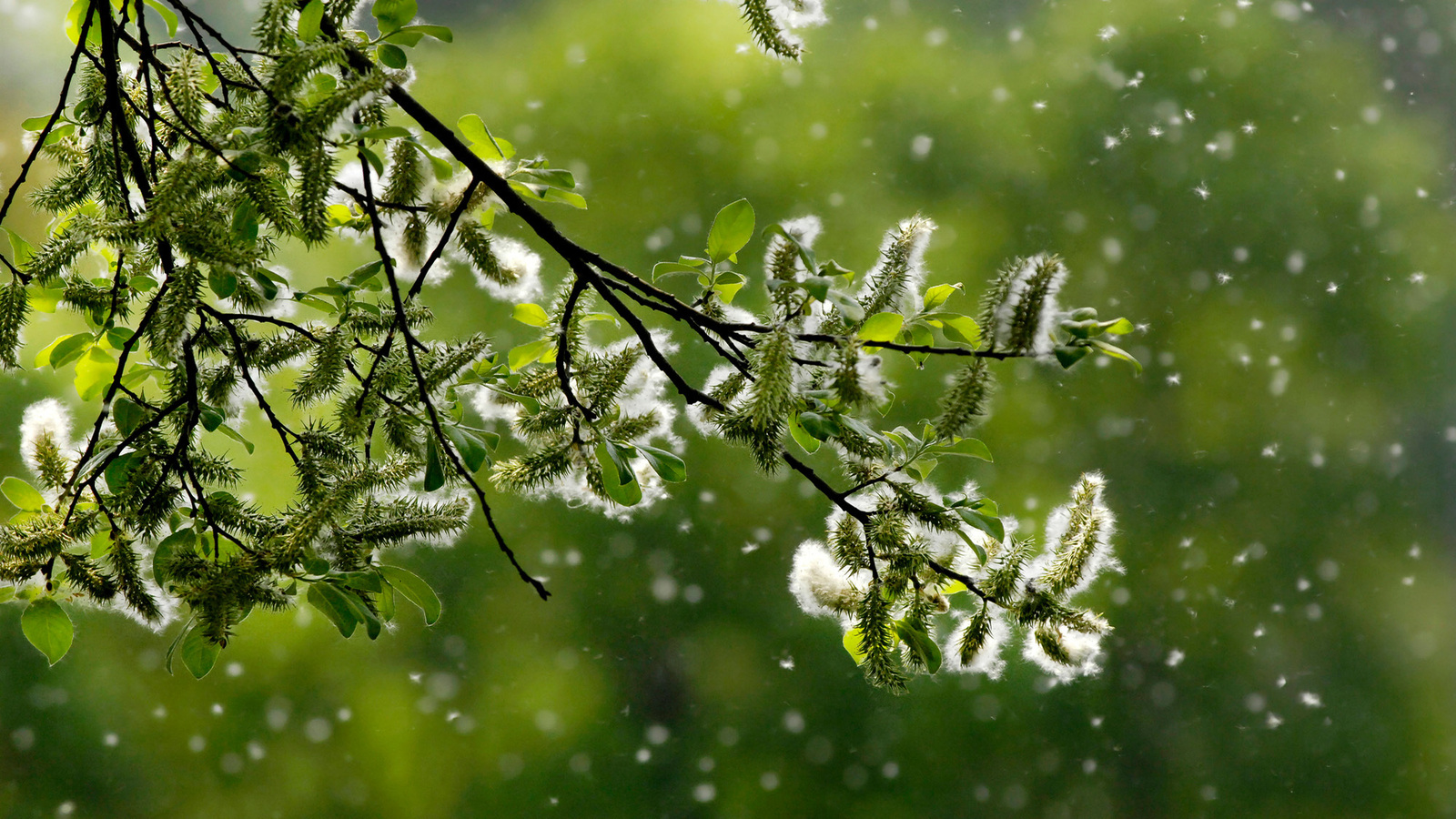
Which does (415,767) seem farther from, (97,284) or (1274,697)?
(1274,697)

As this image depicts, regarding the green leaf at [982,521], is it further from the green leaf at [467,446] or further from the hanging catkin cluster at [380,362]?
the green leaf at [467,446]

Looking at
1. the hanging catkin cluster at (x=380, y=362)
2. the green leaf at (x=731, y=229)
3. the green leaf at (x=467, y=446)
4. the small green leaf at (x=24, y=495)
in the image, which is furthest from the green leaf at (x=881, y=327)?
the small green leaf at (x=24, y=495)

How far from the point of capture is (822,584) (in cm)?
57

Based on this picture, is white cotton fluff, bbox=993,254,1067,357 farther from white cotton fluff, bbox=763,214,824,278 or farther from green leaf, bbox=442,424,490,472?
green leaf, bbox=442,424,490,472

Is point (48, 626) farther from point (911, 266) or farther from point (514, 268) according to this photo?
point (911, 266)

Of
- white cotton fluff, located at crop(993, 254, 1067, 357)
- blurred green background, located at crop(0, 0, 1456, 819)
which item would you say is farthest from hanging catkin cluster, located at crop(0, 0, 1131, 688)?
blurred green background, located at crop(0, 0, 1456, 819)

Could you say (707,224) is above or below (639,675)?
above

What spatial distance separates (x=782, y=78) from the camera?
1.83 meters

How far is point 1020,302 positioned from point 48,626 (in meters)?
0.50

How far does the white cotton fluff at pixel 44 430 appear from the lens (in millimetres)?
499

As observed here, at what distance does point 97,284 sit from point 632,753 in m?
1.37

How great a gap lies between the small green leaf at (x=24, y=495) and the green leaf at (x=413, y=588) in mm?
194

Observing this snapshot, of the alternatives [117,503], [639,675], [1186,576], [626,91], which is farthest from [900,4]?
[117,503]

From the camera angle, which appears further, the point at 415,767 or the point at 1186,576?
the point at 1186,576
